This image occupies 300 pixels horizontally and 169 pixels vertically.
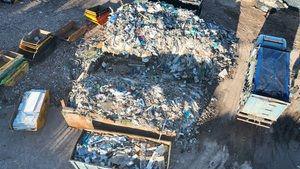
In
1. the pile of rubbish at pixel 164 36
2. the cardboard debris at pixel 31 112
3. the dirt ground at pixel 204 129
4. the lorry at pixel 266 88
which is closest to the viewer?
the lorry at pixel 266 88

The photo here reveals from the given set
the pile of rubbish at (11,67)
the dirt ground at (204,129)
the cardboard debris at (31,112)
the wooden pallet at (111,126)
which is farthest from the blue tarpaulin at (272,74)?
the pile of rubbish at (11,67)

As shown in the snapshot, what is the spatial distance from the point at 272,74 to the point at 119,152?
691 cm

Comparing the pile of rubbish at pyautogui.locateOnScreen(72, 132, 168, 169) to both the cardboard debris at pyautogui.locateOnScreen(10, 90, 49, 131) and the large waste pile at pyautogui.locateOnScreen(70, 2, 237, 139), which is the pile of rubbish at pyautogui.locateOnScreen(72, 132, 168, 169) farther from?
the cardboard debris at pyautogui.locateOnScreen(10, 90, 49, 131)

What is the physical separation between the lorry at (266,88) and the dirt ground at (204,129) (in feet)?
2.54

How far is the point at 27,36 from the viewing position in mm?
17812

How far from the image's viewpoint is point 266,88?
1420 centimetres

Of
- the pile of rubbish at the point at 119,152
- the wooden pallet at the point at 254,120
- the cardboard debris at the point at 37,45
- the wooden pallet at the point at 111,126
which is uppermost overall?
the cardboard debris at the point at 37,45

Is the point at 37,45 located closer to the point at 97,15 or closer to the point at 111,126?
the point at 97,15

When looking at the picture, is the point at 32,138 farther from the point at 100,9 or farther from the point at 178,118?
the point at 100,9

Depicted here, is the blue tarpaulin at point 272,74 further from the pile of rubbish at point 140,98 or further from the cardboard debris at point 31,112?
the cardboard debris at point 31,112

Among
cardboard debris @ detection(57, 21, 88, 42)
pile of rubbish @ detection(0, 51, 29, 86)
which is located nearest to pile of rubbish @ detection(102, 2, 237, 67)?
cardboard debris @ detection(57, 21, 88, 42)

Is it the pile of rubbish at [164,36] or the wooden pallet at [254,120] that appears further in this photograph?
the pile of rubbish at [164,36]

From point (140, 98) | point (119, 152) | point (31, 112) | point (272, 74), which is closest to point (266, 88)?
point (272, 74)

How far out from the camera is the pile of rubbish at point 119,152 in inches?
531
